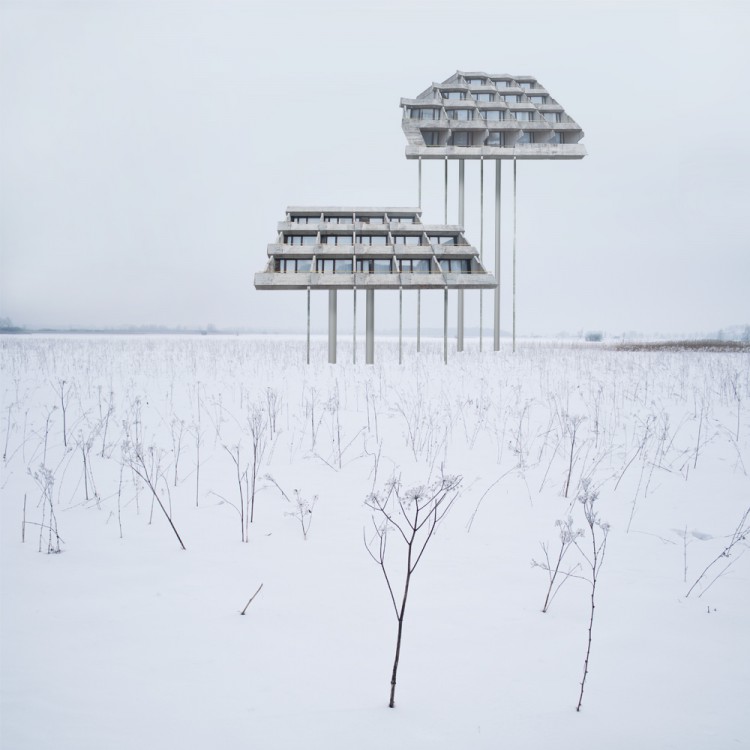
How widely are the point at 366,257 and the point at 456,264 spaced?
2.98m

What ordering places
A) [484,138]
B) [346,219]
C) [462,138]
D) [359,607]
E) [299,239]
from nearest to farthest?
1. [359,607]
2. [299,239]
3. [346,219]
4. [484,138]
5. [462,138]

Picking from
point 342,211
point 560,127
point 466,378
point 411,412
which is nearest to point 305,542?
point 411,412

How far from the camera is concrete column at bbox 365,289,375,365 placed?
693 inches

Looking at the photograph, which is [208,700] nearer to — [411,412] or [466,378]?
[411,412]

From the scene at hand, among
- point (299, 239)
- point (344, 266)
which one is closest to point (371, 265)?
point (344, 266)

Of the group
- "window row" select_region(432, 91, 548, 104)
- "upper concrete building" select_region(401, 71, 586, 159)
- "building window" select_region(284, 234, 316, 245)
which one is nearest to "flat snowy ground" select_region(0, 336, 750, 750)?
"building window" select_region(284, 234, 316, 245)

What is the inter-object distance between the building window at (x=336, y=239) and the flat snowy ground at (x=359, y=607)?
13.4 meters

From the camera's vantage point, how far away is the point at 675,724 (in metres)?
1.93

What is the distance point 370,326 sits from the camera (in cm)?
1834

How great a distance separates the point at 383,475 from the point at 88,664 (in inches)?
128

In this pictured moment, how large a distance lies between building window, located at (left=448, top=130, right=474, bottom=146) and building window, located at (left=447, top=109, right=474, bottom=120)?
0.57m

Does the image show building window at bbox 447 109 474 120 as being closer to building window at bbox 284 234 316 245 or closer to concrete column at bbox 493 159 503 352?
concrete column at bbox 493 159 503 352

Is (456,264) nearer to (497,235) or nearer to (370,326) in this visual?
(370,326)

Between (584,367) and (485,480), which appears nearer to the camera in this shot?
(485,480)
